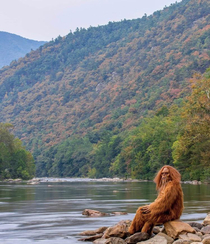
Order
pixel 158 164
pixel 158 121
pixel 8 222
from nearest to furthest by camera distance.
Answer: pixel 8 222, pixel 158 164, pixel 158 121

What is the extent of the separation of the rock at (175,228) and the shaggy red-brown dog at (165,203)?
153 mm

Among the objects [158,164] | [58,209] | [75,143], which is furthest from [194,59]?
A: [58,209]

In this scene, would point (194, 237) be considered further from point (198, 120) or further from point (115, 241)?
point (198, 120)

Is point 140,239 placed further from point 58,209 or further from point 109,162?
point 109,162

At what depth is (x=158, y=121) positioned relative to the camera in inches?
4668

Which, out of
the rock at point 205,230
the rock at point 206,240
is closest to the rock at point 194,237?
the rock at point 206,240

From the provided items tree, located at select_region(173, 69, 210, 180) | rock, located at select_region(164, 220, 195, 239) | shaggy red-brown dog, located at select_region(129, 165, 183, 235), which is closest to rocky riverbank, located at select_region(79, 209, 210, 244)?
rock, located at select_region(164, 220, 195, 239)

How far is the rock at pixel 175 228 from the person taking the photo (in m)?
16.1

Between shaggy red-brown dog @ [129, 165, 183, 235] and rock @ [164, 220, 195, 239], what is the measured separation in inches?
6.0

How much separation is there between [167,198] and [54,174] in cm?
17257

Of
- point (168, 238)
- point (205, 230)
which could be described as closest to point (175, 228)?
point (168, 238)

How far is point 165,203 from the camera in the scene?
1598 centimetres

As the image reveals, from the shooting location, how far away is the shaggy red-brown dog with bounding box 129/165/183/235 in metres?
16.0

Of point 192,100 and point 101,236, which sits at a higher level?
point 192,100
